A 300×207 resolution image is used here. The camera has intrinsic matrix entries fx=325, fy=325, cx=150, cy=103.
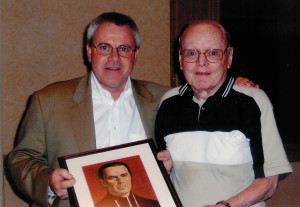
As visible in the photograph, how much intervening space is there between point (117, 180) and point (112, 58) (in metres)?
0.82

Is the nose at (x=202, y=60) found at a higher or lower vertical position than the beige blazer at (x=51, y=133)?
higher

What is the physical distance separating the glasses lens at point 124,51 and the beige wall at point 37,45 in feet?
2.89

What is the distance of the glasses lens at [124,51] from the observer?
2.09 metres

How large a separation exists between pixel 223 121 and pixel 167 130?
347mm

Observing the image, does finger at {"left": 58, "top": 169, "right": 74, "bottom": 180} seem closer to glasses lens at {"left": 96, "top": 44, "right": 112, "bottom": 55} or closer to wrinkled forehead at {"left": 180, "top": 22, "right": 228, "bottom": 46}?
glasses lens at {"left": 96, "top": 44, "right": 112, "bottom": 55}

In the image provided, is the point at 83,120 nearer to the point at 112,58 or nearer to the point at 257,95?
the point at 112,58

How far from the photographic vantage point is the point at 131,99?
2.24 metres

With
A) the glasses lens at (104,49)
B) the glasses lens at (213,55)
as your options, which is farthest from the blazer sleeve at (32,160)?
the glasses lens at (213,55)

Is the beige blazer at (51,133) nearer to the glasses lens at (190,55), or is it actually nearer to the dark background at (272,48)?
the glasses lens at (190,55)

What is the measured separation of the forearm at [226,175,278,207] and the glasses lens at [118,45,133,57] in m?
1.09

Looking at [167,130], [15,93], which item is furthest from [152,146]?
[15,93]

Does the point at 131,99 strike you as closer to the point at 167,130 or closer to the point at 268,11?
the point at 167,130

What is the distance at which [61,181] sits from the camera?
1583 mm

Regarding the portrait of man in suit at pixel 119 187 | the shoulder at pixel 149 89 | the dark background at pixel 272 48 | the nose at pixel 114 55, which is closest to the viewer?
the portrait of man in suit at pixel 119 187
